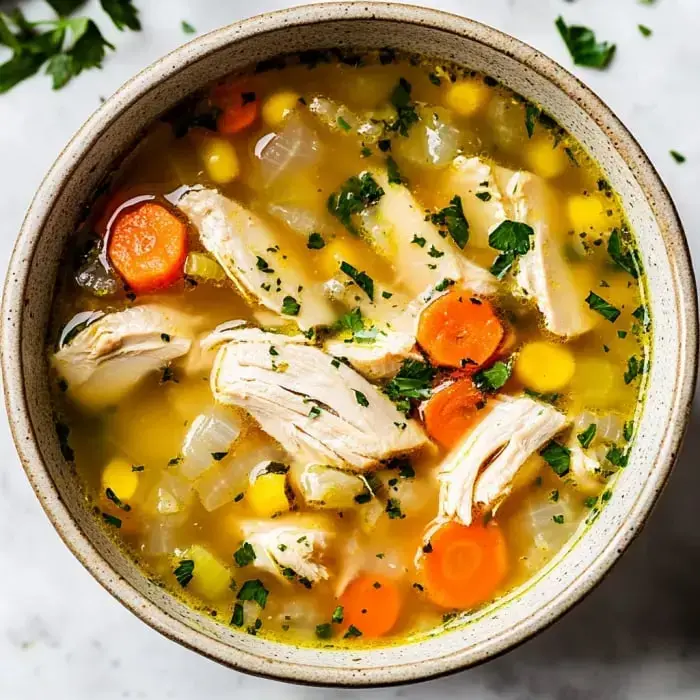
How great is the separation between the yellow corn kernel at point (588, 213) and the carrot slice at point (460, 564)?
0.72 m

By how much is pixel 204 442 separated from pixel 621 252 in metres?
1.06

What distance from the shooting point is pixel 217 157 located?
2.34m

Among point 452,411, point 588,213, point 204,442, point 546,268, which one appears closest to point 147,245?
point 204,442

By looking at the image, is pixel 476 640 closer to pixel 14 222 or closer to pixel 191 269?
pixel 191 269

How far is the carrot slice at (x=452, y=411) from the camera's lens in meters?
2.36

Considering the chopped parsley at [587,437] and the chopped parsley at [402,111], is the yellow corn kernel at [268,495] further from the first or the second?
the chopped parsley at [402,111]

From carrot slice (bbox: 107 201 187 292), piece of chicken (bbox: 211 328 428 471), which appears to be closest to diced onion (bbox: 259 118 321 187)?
carrot slice (bbox: 107 201 187 292)

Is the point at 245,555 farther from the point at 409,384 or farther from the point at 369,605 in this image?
the point at 409,384

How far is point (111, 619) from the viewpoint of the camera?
8.86 feet

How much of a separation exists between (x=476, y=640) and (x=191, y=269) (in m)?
1.06

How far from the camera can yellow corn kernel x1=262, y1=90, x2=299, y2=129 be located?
93.0 inches

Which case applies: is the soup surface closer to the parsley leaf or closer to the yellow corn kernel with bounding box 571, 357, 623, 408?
the yellow corn kernel with bounding box 571, 357, 623, 408

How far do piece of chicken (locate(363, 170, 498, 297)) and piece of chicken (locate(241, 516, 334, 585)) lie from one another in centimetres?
63

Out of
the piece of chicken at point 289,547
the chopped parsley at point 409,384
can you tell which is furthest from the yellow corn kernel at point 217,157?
the piece of chicken at point 289,547
